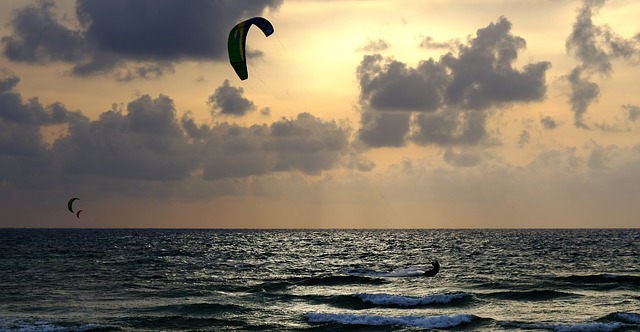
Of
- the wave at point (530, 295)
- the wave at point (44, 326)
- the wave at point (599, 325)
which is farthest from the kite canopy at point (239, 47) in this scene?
the wave at point (530, 295)

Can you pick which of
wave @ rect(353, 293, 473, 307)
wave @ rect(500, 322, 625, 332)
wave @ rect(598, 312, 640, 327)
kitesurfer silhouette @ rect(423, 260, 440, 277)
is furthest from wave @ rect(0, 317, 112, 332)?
kitesurfer silhouette @ rect(423, 260, 440, 277)

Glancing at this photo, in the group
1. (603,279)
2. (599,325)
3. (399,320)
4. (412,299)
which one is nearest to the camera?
(599,325)

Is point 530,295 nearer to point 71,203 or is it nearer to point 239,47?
point 239,47

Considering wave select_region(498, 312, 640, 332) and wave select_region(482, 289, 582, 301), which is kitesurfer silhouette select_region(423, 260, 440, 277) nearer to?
wave select_region(482, 289, 582, 301)

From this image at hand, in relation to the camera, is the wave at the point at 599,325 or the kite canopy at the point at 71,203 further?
the kite canopy at the point at 71,203

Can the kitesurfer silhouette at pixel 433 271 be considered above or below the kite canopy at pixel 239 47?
below

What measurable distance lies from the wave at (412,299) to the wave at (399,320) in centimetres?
Answer: 460

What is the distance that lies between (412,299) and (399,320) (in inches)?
255

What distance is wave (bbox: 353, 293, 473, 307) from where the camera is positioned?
37.0 metres

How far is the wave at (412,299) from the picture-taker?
37.0m

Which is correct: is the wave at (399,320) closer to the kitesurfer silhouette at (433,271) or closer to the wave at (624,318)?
the wave at (624,318)

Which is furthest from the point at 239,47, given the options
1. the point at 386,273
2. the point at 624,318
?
the point at 386,273

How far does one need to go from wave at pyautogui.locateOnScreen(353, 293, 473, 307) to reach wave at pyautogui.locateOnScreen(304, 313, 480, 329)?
4600 millimetres

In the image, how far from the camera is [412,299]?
37875mm
